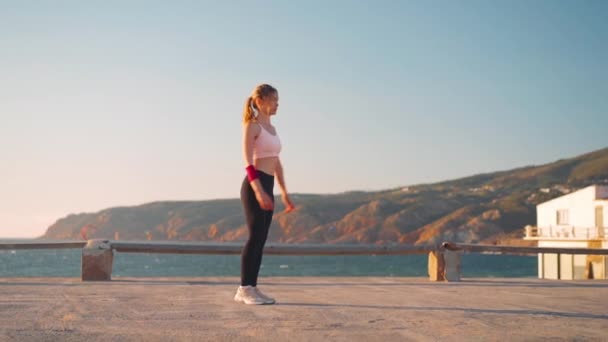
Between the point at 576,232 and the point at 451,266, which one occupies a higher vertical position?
the point at 576,232

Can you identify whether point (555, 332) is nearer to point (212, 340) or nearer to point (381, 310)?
point (381, 310)

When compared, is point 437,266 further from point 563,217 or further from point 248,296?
point 563,217

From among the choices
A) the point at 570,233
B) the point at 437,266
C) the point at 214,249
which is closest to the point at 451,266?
the point at 437,266

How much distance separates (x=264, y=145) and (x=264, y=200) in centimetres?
57

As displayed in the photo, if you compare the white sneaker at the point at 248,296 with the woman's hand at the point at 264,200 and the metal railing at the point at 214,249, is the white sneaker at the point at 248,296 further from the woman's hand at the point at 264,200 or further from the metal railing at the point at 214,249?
the metal railing at the point at 214,249

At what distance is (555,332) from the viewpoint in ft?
14.2

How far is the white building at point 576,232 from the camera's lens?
1923 inches

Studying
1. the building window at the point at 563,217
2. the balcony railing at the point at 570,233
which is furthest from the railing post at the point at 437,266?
the building window at the point at 563,217

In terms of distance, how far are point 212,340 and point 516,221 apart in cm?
19295

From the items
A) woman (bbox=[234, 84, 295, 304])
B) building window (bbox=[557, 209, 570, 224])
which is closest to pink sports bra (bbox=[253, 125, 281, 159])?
woman (bbox=[234, 84, 295, 304])

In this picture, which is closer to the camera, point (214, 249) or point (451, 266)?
point (214, 249)

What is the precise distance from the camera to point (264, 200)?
19.7 ft

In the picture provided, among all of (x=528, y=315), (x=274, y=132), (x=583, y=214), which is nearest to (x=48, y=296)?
(x=274, y=132)

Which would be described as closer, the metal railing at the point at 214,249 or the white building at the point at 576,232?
the metal railing at the point at 214,249
